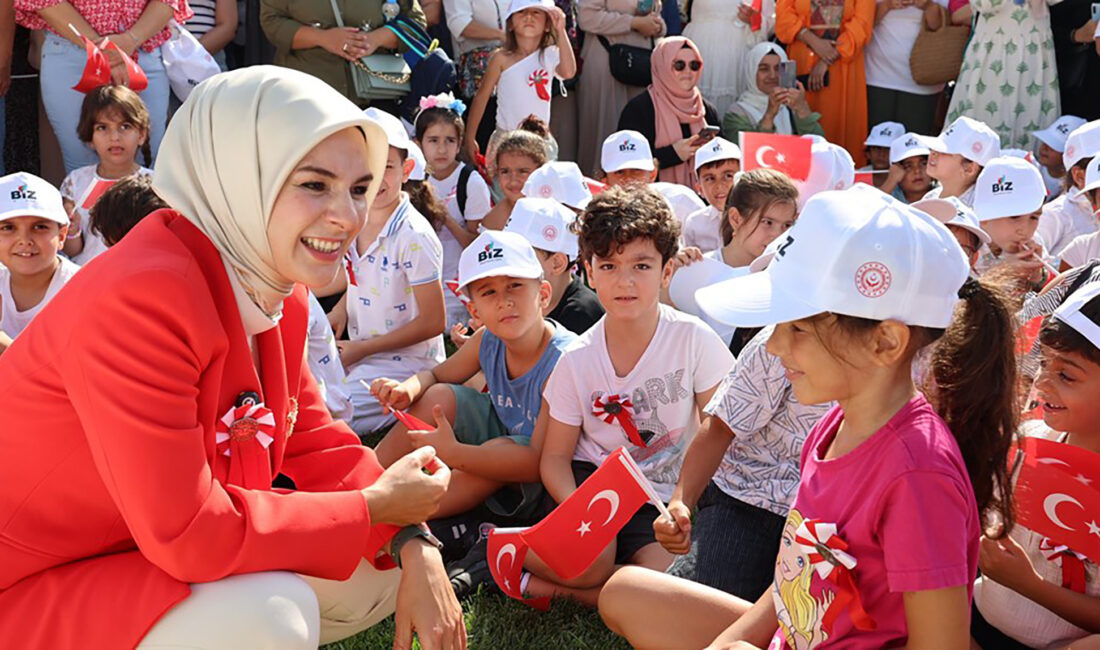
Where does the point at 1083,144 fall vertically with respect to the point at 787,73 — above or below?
above

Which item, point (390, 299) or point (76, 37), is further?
point (76, 37)

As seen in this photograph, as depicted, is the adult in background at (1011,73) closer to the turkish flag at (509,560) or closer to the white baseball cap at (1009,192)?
the white baseball cap at (1009,192)

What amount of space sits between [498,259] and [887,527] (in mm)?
2177

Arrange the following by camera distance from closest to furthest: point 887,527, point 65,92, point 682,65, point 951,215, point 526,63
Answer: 1. point 887,527
2. point 951,215
3. point 65,92
4. point 526,63
5. point 682,65

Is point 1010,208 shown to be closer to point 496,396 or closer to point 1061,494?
point 496,396

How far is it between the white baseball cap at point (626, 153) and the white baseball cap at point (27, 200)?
323 centimetres

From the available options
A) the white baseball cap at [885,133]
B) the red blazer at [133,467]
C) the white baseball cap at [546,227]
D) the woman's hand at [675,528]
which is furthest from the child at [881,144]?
the red blazer at [133,467]

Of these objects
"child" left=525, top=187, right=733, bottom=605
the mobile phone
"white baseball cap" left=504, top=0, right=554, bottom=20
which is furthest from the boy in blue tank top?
the mobile phone

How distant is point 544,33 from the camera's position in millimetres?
7562

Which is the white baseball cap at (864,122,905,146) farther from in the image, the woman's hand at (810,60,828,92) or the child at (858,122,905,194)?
the woman's hand at (810,60,828,92)

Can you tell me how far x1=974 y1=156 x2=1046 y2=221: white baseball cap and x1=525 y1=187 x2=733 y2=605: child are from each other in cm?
220

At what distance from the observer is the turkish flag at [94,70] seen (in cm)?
587

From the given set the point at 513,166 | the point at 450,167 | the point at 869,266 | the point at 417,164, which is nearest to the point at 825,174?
the point at 513,166

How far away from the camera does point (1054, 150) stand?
7.77 m
